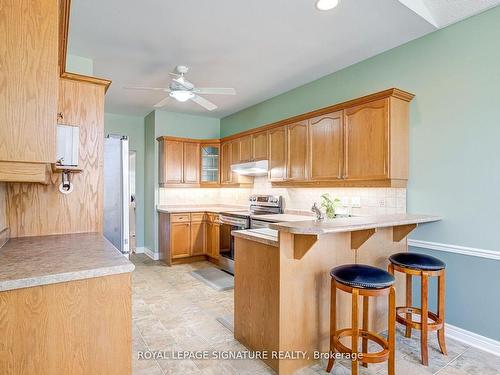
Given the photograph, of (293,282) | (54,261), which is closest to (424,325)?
(293,282)

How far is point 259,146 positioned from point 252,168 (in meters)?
0.37

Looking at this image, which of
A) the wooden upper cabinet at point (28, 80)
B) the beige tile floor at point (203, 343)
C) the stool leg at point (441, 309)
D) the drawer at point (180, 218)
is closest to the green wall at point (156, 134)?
the drawer at point (180, 218)

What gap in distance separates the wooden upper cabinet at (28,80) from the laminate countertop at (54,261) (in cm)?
51

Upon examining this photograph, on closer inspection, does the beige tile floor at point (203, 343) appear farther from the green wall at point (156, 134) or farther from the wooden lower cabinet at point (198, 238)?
the green wall at point (156, 134)

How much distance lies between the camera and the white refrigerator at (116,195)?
9.37ft

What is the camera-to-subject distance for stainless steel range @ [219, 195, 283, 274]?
4.33 m

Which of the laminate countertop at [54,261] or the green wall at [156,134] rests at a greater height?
the green wall at [156,134]

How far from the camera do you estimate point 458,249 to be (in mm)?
2611

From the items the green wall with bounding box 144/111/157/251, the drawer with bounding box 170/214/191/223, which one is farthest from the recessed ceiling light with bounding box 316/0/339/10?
the green wall with bounding box 144/111/157/251

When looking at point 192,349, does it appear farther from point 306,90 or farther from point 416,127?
point 306,90

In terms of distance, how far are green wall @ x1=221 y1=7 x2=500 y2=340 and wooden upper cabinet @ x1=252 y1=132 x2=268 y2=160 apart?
1.90 meters

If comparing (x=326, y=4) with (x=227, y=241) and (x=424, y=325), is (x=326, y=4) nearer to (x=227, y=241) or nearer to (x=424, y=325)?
(x=424, y=325)

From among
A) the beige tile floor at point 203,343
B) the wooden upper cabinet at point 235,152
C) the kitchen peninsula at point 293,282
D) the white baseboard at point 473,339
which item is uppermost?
the wooden upper cabinet at point 235,152

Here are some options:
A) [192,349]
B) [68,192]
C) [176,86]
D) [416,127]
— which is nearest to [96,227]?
[68,192]
